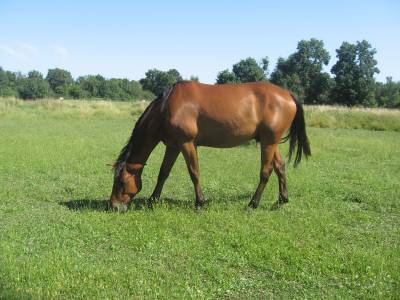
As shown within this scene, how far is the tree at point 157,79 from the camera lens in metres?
78.3

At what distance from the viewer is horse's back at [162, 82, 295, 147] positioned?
6504 mm

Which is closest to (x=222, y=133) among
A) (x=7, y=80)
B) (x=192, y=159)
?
(x=192, y=159)

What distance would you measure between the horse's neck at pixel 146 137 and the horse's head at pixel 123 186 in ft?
0.61

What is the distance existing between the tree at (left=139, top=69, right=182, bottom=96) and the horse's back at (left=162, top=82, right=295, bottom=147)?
231ft

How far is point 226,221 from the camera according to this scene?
19.4ft

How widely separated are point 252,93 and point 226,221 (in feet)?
7.73

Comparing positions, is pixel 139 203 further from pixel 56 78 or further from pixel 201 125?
pixel 56 78

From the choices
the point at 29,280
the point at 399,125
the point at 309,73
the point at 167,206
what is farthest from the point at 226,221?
the point at 309,73

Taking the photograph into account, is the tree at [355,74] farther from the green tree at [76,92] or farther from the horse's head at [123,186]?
the horse's head at [123,186]

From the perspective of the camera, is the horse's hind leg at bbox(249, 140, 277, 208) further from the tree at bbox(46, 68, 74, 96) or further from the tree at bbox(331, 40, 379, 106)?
the tree at bbox(46, 68, 74, 96)

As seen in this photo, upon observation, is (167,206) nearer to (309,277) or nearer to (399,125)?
(309,277)

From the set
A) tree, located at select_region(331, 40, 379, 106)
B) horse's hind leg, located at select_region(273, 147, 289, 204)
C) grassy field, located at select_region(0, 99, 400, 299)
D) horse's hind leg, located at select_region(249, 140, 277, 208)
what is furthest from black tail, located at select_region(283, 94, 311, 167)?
tree, located at select_region(331, 40, 379, 106)

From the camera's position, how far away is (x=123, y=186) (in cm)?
648

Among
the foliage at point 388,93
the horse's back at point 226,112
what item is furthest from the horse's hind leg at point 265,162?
the foliage at point 388,93
